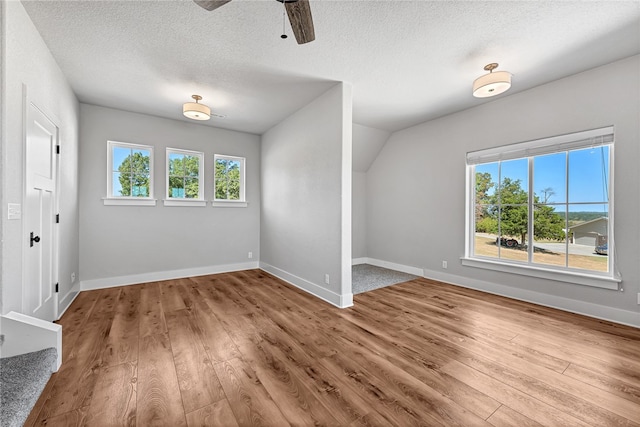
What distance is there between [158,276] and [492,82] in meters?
5.49

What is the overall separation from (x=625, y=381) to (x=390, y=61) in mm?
3322

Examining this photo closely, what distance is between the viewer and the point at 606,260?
2902 mm

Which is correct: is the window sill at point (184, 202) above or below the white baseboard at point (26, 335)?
above

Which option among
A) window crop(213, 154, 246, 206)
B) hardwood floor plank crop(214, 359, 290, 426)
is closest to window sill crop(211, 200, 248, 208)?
window crop(213, 154, 246, 206)

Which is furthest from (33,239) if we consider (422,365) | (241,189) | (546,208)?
(546,208)

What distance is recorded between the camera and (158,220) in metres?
4.43

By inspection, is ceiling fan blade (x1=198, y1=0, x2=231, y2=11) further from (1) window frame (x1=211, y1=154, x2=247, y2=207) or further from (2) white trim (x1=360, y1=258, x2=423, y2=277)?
(2) white trim (x1=360, y1=258, x2=423, y2=277)

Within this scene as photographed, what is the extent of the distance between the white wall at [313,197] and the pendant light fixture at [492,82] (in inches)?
58.4

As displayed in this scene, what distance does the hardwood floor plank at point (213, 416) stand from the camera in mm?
1436

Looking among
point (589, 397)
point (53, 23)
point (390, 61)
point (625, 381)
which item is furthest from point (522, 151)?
point (53, 23)

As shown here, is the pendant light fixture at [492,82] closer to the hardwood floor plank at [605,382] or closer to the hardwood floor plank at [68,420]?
the hardwood floor plank at [605,382]

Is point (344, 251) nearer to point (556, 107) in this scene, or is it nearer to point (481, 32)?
point (481, 32)

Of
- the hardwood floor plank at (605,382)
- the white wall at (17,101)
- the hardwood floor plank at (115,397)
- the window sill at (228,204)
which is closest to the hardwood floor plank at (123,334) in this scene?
the hardwood floor plank at (115,397)

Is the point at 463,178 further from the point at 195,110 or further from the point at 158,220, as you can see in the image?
the point at 158,220
